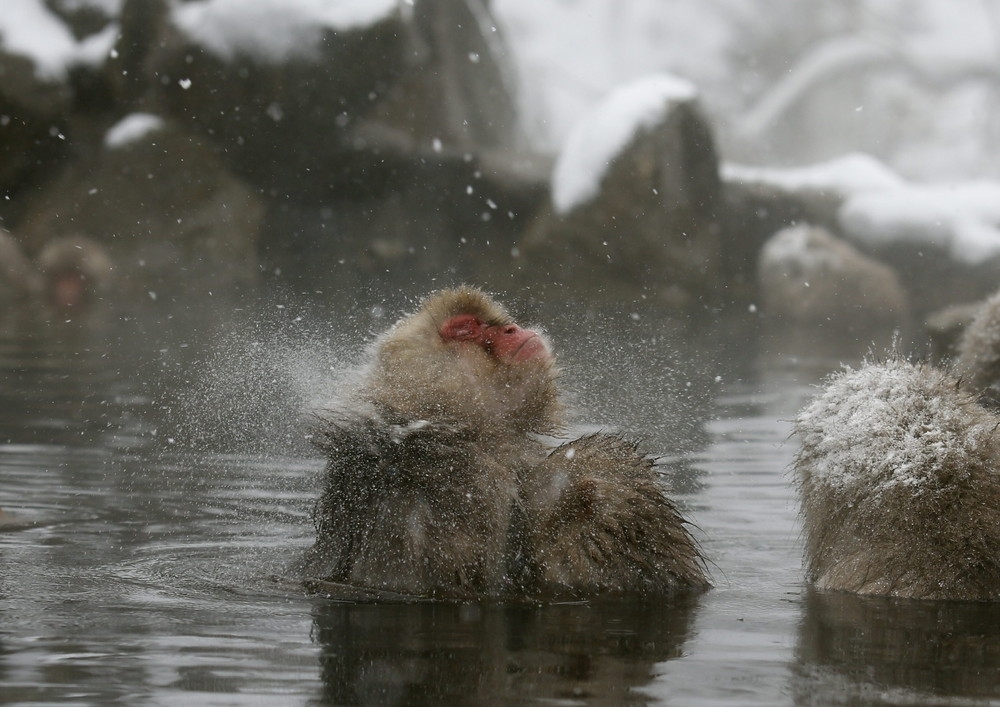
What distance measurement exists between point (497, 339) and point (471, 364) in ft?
0.35

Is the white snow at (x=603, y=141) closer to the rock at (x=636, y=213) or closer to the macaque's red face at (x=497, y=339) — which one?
the rock at (x=636, y=213)

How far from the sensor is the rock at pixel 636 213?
54.9ft

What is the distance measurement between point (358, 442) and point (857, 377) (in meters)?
1.34

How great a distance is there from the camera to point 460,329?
3.91 meters

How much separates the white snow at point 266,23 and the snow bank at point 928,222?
6507 mm

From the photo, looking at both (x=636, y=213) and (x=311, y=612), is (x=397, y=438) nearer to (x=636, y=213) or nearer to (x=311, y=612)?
(x=311, y=612)

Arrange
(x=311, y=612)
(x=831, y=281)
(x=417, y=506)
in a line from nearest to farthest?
(x=311, y=612)
(x=417, y=506)
(x=831, y=281)

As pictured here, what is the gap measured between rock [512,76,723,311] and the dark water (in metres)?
9.17

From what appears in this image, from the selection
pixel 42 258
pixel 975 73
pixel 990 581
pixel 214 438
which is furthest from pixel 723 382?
pixel 975 73

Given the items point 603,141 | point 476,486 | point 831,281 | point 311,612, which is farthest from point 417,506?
point 831,281

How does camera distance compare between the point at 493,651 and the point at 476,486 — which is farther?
the point at 476,486

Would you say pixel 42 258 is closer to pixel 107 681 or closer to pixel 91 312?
pixel 91 312

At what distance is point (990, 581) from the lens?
361 centimetres

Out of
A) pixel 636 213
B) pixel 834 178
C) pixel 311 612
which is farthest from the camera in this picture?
pixel 834 178
